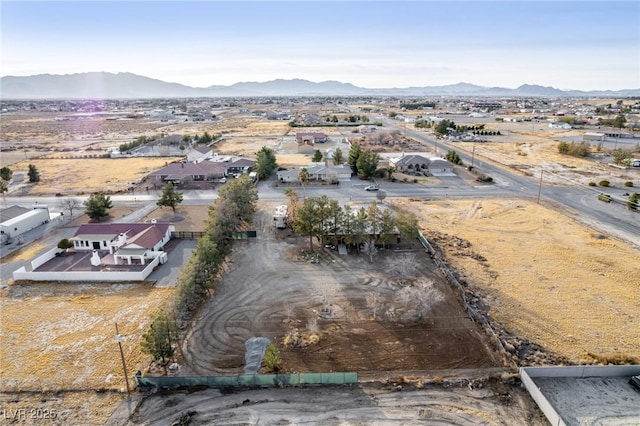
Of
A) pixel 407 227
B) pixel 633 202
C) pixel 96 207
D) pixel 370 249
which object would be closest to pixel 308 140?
pixel 96 207

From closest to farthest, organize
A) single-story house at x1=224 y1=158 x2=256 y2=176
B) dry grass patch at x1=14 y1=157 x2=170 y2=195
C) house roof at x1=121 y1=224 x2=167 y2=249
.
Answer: house roof at x1=121 y1=224 x2=167 y2=249 → dry grass patch at x1=14 y1=157 x2=170 y2=195 → single-story house at x1=224 y1=158 x2=256 y2=176

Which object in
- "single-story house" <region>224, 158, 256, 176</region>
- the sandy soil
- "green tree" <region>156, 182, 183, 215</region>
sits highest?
"single-story house" <region>224, 158, 256, 176</region>

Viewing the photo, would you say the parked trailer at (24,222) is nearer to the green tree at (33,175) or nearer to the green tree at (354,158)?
the green tree at (33,175)

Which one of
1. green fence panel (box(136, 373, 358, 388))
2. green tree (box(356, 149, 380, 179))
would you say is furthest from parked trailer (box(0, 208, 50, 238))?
green tree (box(356, 149, 380, 179))

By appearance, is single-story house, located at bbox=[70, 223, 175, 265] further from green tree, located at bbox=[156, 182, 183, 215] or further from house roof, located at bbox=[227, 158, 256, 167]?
house roof, located at bbox=[227, 158, 256, 167]

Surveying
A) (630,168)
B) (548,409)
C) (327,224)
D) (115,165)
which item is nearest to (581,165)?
(630,168)

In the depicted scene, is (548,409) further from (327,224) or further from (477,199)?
(477,199)
